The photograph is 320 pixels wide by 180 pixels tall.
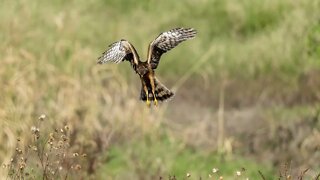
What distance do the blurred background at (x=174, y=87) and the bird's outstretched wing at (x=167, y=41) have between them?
11.8ft

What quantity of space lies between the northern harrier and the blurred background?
142 inches

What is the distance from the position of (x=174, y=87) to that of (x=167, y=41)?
7.69 m

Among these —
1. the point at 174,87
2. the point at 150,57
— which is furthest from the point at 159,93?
the point at 174,87

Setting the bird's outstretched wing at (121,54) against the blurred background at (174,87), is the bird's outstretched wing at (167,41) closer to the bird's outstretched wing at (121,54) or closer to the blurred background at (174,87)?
the bird's outstretched wing at (121,54)

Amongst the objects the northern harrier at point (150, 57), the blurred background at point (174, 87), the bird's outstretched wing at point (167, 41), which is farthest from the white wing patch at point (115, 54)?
the blurred background at point (174, 87)

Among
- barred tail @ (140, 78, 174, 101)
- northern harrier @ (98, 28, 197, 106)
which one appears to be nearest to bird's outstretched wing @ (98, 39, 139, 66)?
northern harrier @ (98, 28, 197, 106)

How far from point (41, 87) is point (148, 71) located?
657cm

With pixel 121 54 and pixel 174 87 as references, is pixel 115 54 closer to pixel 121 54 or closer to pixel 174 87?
pixel 121 54

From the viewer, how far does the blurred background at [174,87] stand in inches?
415

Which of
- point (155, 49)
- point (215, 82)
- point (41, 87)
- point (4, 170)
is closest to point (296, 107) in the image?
point (215, 82)

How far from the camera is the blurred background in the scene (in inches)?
415

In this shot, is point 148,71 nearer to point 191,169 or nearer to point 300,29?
point 191,169

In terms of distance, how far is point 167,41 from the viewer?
204 inches

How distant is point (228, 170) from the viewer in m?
10.8
